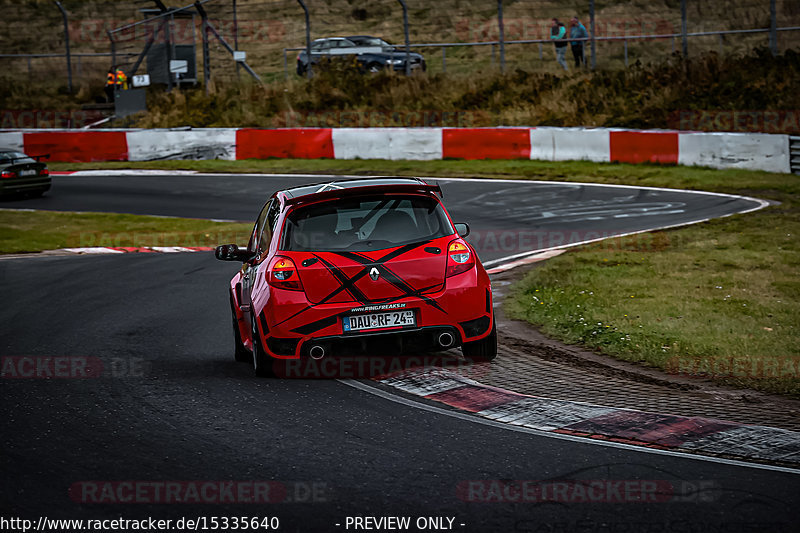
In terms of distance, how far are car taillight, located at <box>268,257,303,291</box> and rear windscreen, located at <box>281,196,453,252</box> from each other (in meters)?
0.15

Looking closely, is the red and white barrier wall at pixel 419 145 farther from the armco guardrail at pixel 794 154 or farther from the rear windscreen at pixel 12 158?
the rear windscreen at pixel 12 158

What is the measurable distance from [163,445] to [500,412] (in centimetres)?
225

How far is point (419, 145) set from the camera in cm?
2861

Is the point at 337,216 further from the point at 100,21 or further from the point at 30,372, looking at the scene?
the point at 100,21

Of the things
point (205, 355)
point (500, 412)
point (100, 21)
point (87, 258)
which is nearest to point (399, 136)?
point (87, 258)

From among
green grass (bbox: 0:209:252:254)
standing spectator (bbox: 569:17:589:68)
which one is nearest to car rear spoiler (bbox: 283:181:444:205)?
green grass (bbox: 0:209:252:254)

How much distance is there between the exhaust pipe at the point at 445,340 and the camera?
26.1 feet

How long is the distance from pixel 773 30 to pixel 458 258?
21771 millimetres

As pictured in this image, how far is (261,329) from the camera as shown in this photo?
798 cm

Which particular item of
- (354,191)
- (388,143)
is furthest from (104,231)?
(354,191)

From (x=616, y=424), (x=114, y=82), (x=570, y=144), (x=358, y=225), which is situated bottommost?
(x=616, y=424)

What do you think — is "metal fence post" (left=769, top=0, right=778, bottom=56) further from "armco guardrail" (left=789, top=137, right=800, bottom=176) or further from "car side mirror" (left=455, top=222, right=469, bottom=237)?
"car side mirror" (left=455, top=222, right=469, bottom=237)

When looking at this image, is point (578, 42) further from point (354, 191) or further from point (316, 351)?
point (316, 351)

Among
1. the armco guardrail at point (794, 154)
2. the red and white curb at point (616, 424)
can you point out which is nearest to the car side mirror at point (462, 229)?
the red and white curb at point (616, 424)
